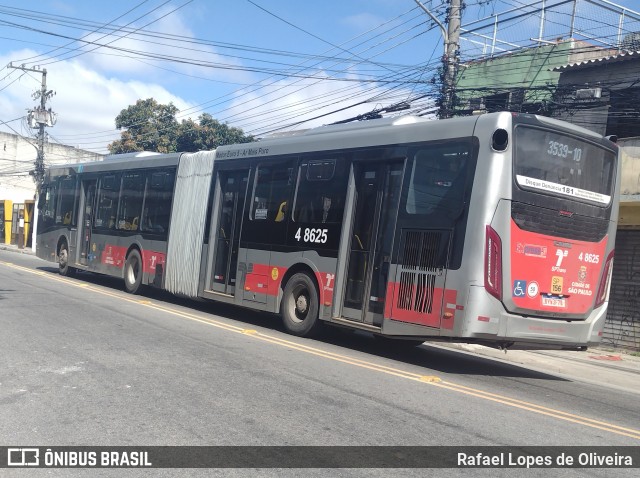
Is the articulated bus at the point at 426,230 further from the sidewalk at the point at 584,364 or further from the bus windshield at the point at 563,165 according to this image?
the sidewalk at the point at 584,364

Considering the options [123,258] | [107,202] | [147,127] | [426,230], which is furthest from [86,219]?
[147,127]

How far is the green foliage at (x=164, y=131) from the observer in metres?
42.1

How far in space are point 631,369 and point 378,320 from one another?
571 cm

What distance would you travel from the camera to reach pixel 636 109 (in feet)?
51.9

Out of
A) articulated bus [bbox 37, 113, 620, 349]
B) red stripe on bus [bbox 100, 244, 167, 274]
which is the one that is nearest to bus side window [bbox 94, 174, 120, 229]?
red stripe on bus [bbox 100, 244, 167, 274]

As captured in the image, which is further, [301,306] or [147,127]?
[147,127]

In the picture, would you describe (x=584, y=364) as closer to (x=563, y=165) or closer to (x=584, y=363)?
(x=584, y=363)

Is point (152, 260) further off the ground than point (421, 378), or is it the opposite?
point (152, 260)

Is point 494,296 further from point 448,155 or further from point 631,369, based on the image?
point 631,369

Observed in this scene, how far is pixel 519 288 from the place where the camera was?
8477mm

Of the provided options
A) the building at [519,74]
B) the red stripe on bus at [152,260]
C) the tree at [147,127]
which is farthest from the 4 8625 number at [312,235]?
the tree at [147,127]

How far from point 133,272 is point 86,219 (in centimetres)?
352

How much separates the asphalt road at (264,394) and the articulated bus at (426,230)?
80 cm

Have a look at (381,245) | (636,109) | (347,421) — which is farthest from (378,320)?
(636,109)
